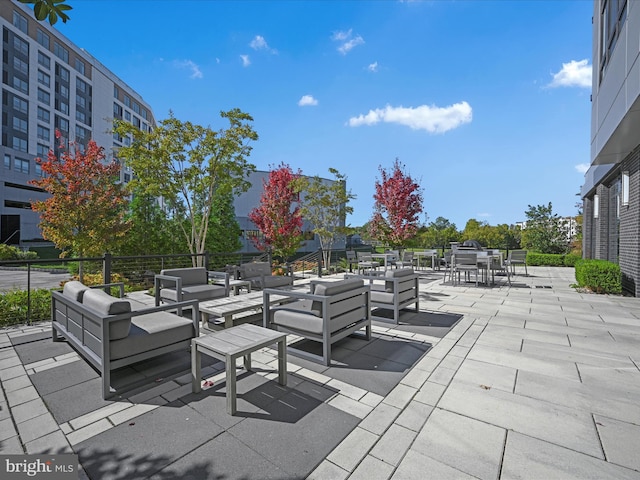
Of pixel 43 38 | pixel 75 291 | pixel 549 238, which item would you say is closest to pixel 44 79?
pixel 43 38

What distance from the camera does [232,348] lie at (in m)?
2.51

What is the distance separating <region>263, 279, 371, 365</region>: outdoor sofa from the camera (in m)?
3.50

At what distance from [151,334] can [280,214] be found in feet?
32.2

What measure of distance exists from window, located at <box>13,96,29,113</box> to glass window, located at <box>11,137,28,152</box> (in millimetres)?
Result: 2862

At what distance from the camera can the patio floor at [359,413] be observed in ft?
6.21

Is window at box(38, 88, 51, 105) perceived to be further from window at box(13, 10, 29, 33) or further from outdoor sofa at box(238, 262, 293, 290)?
outdoor sofa at box(238, 262, 293, 290)

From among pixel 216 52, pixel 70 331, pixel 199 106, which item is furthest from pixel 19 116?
pixel 70 331

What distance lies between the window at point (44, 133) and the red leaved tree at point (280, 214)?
36.3m

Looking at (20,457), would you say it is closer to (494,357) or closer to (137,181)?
(494,357)

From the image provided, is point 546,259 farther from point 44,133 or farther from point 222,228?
point 44,133

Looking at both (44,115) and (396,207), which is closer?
(396,207)

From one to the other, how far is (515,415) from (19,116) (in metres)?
45.2

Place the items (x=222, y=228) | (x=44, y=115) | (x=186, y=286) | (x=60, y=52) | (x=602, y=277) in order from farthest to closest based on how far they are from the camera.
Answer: (x=60, y=52) < (x=44, y=115) < (x=222, y=228) < (x=602, y=277) < (x=186, y=286)

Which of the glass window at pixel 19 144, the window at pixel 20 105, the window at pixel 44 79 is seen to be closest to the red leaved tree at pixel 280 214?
the window at pixel 20 105
